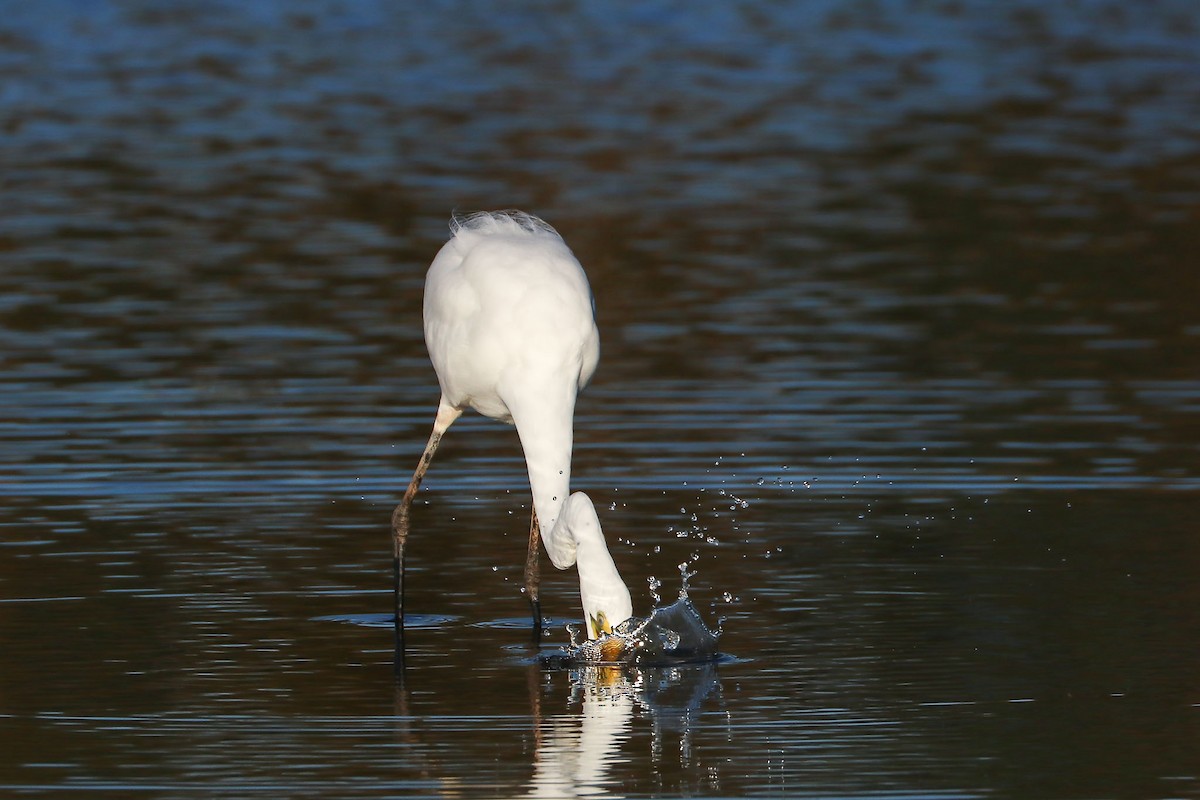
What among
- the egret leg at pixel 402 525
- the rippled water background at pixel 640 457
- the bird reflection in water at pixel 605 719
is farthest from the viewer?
the egret leg at pixel 402 525

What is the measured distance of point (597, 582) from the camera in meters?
10.4

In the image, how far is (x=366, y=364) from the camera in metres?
19.3

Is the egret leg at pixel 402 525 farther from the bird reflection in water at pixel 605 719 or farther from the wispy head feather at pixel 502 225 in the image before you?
the bird reflection in water at pixel 605 719

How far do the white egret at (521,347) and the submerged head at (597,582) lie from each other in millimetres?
291

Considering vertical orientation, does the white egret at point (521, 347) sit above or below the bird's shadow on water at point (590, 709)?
above

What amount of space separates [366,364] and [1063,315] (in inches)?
242

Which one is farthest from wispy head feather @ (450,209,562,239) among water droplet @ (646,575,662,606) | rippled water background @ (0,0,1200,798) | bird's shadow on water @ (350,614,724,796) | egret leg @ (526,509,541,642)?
bird's shadow on water @ (350,614,724,796)

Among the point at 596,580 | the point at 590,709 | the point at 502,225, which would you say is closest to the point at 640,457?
the point at 502,225

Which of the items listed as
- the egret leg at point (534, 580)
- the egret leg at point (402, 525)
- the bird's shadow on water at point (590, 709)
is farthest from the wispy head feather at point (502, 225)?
the bird's shadow on water at point (590, 709)

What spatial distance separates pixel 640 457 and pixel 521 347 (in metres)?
3.93

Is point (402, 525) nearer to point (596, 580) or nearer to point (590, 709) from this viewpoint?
point (590, 709)

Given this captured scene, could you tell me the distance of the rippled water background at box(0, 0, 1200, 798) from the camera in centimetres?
997

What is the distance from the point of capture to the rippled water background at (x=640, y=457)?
32.7 feet

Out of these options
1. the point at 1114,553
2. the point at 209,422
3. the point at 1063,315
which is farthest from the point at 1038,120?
the point at 1114,553
